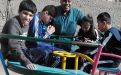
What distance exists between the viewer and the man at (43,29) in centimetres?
447

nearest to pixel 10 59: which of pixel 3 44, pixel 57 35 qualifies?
pixel 3 44

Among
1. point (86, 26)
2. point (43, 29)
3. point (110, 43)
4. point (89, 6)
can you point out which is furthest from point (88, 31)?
point (89, 6)

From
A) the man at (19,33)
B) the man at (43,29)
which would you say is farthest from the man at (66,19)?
the man at (19,33)

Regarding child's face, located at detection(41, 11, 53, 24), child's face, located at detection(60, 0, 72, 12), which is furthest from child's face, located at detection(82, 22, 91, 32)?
child's face, located at detection(41, 11, 53, 24)

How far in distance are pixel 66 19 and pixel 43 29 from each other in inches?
33.4

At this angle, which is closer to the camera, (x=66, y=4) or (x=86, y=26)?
(x=86, y=26)

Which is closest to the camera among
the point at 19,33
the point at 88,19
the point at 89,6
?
the point at 19,33

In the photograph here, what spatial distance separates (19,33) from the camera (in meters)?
4.23

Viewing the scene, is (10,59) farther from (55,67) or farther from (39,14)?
(39,14)

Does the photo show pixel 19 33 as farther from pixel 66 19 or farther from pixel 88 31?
pixel 66 19

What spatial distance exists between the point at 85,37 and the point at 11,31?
1.41m

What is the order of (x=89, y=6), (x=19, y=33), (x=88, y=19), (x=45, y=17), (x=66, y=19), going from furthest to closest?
(x=89, y=6) < (x=66, y=19) < (x=88, y=19) < (x=45, y=17) < (x=19, y=33)

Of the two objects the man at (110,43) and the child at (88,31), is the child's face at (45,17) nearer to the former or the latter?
the child at (88,31)

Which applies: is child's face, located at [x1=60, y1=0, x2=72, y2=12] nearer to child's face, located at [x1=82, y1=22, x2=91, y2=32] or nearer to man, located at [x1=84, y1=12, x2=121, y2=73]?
child's face, located at [x1=82, y1=22, x2=91, y2=32]
